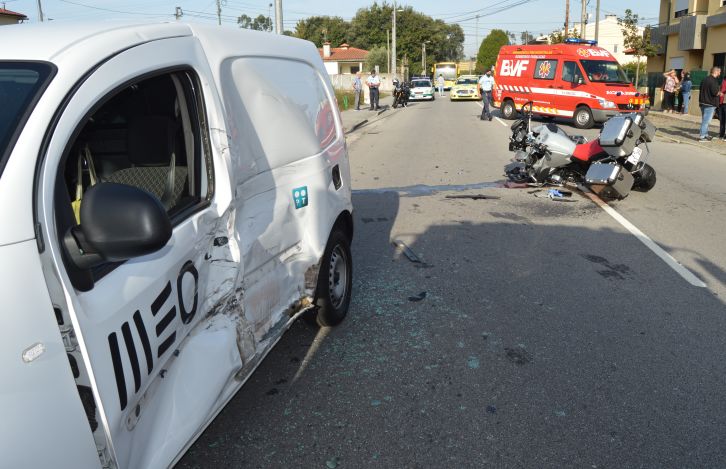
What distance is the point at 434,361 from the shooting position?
392 cm

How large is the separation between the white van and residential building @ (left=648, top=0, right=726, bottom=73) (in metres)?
28.4

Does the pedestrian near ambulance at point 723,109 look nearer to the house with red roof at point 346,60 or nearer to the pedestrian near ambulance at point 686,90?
the pedestrian near ambulance at point 686,90

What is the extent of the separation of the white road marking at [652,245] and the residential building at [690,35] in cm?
2246

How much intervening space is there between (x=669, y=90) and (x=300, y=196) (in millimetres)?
26136

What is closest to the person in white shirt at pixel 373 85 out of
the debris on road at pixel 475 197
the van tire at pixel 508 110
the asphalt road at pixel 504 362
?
the van tire at pixel 508 110

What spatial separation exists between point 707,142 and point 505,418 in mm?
14928

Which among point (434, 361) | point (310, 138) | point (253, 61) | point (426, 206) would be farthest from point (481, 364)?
point (426, 206)

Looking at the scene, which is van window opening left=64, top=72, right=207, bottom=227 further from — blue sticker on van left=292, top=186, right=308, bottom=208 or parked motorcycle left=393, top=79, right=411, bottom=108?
parked motorcycle left=393, top=79, right=411, bottom=108

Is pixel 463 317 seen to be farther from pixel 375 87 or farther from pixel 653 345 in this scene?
pixel 375 87

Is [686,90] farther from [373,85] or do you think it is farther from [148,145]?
[148,145]

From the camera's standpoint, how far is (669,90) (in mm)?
25562

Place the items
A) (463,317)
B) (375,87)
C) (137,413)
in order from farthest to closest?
(375,87), (463,317), (137,413)

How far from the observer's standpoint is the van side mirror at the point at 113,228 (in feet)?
5.87

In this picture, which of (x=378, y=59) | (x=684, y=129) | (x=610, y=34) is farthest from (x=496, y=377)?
(x=610, y=34)
